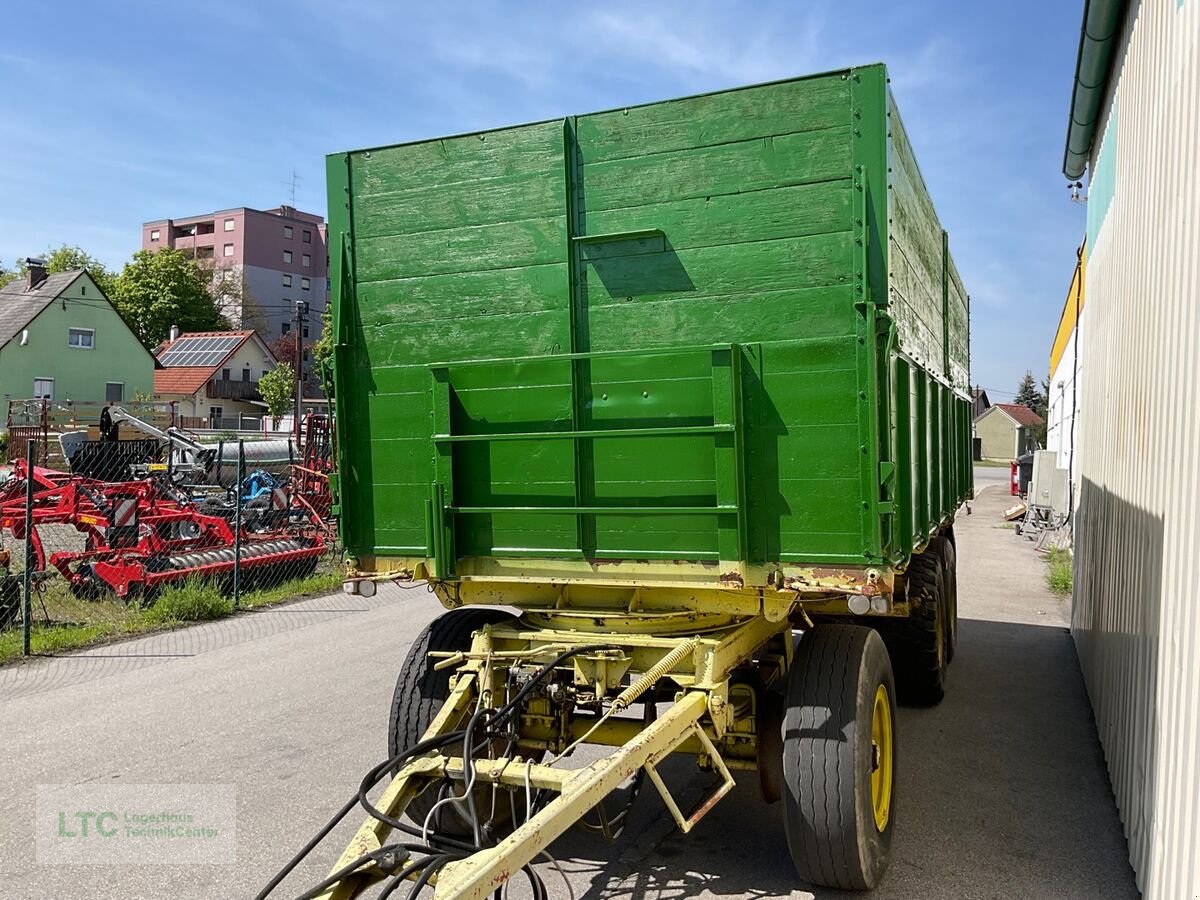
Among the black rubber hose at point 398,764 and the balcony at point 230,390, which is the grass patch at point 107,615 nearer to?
the black rubber hose at point 398,764

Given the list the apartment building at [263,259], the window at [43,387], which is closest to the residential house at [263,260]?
the apartment building at [263,259]

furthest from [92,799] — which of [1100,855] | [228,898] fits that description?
[1100,855]

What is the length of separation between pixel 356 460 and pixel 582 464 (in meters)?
1.17

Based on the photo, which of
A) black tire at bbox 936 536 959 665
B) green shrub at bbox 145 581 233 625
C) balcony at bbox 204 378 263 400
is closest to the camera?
black tire at bbox 936 536 959 665

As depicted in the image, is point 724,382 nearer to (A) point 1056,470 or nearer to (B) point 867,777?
(B) point 867,777

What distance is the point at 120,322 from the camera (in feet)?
135

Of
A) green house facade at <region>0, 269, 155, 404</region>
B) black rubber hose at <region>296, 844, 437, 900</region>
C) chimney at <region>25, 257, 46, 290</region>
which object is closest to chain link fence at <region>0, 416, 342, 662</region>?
black rubber hose at <region>296, 844, 437, 900</region>

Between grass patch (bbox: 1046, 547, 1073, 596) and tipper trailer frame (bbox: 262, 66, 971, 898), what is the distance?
352 inches

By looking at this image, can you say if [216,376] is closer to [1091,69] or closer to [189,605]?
[189,605]

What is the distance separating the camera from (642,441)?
12.6ft

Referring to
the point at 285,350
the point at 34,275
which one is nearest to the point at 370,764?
the point at 34,275

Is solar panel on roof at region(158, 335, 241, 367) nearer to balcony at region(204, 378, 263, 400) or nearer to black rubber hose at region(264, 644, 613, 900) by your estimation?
balcony at region(204, 378, 263, 400)

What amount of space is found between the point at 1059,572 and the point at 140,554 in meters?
12.0

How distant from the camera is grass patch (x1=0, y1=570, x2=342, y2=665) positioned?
8.12 metres
